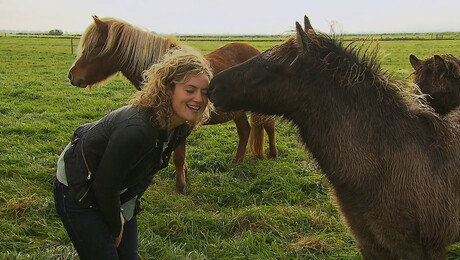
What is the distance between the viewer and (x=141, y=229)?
4.25 m

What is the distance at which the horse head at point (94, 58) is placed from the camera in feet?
16.4

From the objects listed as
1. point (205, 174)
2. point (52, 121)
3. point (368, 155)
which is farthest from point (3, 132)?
point (368, 155)

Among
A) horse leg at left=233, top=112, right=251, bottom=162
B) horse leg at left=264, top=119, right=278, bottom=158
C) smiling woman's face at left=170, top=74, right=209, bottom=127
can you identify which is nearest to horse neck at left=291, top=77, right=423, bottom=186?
smiling woman's face at left=170, top=74, right=209, bottom=127

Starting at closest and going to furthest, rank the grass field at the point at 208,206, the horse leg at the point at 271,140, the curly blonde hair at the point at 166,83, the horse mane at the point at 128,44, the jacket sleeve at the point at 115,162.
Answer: the jacket sleeve at the point at 115,162, the curly blonde hair at the point at 166,83, the grass field at the point at 208,206, the horse mane at the point at 128,44, the horse leg at the point at 271,140

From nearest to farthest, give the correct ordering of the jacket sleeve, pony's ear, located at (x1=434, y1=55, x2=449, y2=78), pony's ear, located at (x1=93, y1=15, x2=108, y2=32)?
the jacket sleeve, pony's ear, located at (x1=434, y1=55, x2=449, y2=78), pony's ear, located at (x1=93, y1=15, x2=108, y2=32)

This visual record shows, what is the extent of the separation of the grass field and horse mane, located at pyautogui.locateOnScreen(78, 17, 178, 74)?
2003mm

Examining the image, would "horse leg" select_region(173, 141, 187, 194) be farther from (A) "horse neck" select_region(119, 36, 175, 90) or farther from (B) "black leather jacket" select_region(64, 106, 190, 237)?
(B) "black leather jacket" select_region(64, 106, 190, 237)

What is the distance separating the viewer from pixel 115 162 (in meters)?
2.19

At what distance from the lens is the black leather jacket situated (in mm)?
2191

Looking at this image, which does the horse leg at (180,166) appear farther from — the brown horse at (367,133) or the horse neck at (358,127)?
the horse neck at (358,127)

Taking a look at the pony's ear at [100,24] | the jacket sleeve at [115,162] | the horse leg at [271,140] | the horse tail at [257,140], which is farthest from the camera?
the horse leg at [271,140]

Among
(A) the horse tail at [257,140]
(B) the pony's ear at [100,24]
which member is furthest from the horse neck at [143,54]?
(A) the horse tail at [257,140]

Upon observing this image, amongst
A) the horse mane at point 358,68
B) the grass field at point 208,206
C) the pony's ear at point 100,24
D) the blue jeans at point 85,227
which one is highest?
the pony's ear at point 100,24

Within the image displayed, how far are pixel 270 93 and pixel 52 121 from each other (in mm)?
7796
